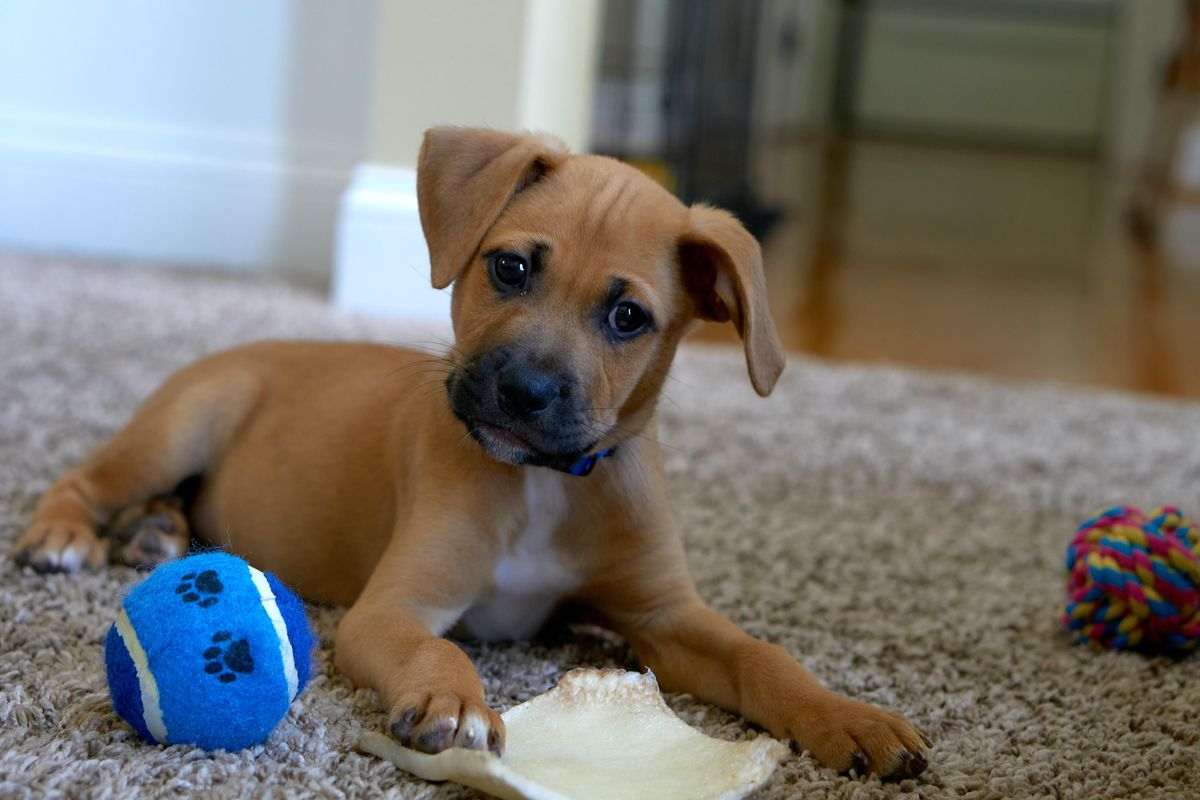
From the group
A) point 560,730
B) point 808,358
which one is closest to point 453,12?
point 808,358

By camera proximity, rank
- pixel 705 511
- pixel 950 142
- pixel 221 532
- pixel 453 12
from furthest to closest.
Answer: pixel 950 142 → pixel 453 12 → pixel 705 511 → pixel 221 532

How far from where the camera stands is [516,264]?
5.97ft

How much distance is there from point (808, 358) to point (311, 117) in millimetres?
1915

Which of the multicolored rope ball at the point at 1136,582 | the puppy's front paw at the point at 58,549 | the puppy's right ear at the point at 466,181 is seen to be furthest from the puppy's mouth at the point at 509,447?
the multicolored rope ball at the point at 1136,582

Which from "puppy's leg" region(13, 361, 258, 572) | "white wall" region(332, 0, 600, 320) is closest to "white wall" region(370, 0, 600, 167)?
"white wall" region(332, 0, 600, 320)

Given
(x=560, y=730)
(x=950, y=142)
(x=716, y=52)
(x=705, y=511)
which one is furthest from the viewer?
(x=950, y=142)

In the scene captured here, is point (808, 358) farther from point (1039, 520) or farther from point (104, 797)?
point (104, 797)

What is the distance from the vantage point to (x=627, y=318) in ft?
6.00

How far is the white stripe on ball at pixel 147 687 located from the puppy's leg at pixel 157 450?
2.17ft

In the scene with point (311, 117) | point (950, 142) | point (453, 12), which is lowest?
point (950, 142)

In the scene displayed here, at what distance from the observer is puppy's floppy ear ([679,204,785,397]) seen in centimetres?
182

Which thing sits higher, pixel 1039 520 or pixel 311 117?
pixel 311 117

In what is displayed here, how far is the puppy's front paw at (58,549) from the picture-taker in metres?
2.00

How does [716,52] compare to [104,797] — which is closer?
[104,797]
